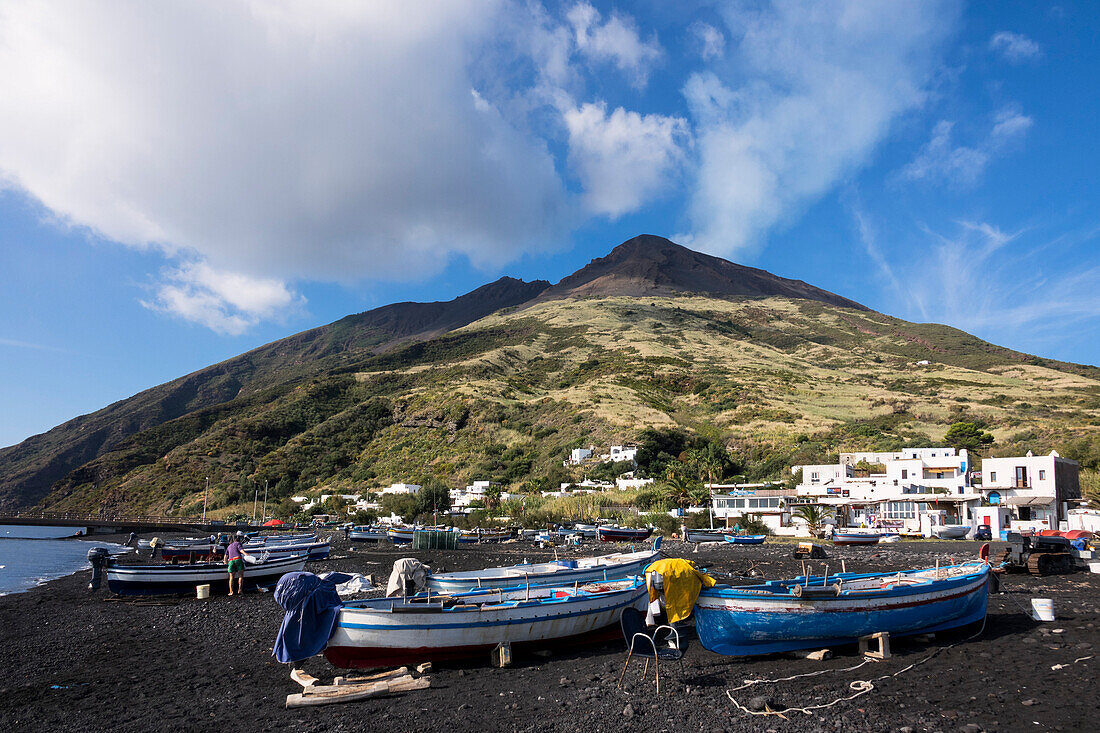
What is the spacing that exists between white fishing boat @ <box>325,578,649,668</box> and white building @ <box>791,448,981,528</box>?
1659 inches

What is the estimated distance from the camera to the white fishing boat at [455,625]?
11.2 meters

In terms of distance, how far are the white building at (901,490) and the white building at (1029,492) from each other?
1.57 meters

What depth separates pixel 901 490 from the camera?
49.6 meters

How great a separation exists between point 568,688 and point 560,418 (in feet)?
283

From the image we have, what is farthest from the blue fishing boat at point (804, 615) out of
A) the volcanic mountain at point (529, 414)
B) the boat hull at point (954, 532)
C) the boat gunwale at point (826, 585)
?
the volcanic mountain at point (529, 414)

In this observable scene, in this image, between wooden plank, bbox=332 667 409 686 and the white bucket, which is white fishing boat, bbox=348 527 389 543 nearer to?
wooden plank, bbox=332 667 409 686

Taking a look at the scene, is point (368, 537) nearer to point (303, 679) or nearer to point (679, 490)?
point (679, 490)

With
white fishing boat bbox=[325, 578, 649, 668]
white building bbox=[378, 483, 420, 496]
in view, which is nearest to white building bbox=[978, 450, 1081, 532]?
white fishing boat bbox=[325, 578, 649, 668]

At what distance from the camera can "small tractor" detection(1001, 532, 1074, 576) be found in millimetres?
22938

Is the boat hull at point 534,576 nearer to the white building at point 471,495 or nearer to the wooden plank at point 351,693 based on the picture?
the wooden plank at point 351,693

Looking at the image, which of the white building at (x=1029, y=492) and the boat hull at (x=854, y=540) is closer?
the boat hull at (x=854, y=540)

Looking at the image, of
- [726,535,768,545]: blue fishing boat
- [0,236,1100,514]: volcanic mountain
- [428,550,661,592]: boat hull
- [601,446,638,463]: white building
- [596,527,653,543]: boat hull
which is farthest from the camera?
[0,236,1100,514]: volcanic mountain

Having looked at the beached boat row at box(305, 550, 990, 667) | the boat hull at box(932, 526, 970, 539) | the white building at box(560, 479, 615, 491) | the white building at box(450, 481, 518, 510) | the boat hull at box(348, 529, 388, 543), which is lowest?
the boat hull at box(348, 529, 388, 543)

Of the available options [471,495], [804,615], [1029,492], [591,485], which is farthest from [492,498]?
[804,615]
